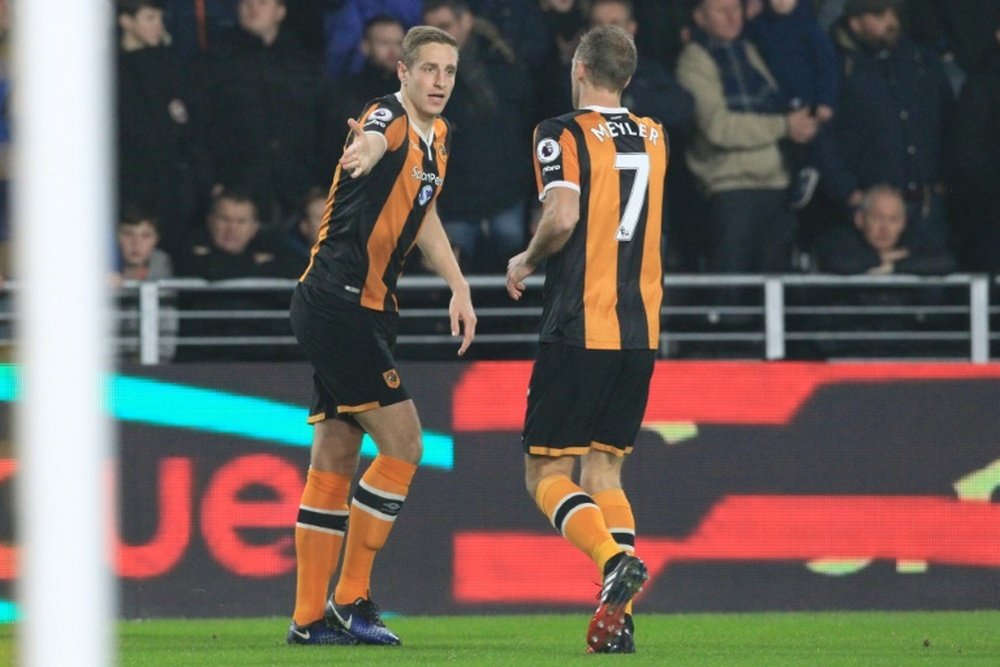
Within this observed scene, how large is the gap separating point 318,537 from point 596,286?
1283mm

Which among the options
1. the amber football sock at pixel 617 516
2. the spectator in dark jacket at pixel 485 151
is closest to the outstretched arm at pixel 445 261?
the amber football sock at pixel 617 516

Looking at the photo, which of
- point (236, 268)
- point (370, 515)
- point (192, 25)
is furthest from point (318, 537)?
point (192, 25)

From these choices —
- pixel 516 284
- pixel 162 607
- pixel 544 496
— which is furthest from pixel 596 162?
pixel 162 607

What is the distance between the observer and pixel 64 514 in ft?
5.92

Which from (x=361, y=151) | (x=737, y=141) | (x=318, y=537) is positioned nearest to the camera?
(x=361, y=151)

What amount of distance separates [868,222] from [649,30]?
1.51m

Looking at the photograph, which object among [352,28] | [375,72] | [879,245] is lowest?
[879,245]

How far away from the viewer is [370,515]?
6.34 m

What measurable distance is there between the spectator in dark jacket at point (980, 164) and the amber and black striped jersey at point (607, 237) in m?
3.92

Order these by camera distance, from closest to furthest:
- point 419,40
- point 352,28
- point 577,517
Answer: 1. point 577,517
2. point 419,40
3. point 352,28

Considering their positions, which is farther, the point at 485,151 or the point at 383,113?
the point at 485,151

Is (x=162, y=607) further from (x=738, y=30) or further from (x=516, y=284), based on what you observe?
(x=738, y=30)

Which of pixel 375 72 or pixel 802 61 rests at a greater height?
pixel 802 61

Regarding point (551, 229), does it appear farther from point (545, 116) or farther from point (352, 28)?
point (352, 28)
